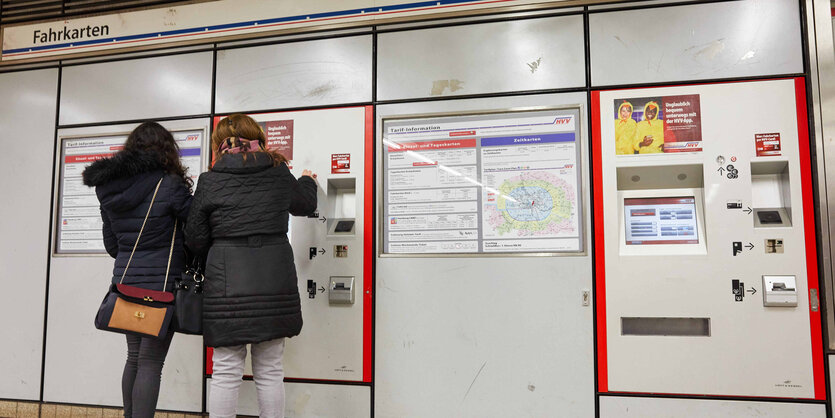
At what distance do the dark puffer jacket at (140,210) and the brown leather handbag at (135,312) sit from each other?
6cm

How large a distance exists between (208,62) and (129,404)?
2.02m

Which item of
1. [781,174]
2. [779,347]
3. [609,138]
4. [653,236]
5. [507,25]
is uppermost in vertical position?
[507,25]

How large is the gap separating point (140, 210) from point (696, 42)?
113 inches

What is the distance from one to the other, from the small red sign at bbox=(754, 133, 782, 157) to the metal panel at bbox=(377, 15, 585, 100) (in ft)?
3.01

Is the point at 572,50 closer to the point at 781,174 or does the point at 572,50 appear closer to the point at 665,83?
the point at 665,83

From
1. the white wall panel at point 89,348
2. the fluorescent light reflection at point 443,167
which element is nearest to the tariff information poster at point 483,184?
the fluorescent light reflection at point 443,167

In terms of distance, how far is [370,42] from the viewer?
3.08 meters

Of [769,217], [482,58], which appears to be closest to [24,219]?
[482,58]

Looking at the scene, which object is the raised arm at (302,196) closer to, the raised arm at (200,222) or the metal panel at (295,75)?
the raised arm at (200,222)

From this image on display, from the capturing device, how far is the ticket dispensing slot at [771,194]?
102 inches

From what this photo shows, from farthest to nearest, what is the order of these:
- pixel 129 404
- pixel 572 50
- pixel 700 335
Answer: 1. pixel 572 50
2. pixel 700 335
3. pixel 129 404

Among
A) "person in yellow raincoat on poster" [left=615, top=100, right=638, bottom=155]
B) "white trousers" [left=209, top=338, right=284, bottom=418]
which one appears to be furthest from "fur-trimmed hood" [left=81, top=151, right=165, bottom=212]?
"person in yellow raincoat on poster" [left=615, top=100, right=638, bottom=155]

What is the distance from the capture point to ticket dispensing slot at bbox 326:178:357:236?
3.02 m

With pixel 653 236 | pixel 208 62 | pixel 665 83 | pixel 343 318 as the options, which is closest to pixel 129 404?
pixel 343 318
